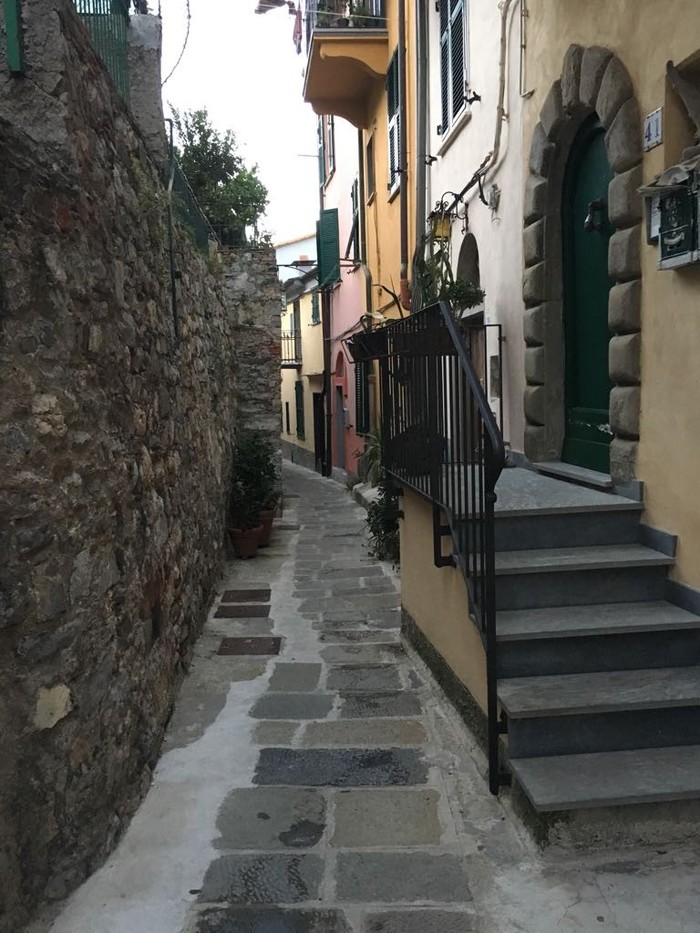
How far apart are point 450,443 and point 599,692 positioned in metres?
1.24

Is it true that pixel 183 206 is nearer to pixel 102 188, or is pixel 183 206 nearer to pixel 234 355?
pixel 102 188

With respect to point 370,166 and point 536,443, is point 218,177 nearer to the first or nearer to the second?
point 370,166

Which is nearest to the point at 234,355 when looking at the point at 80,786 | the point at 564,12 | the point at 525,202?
the point at 525,202

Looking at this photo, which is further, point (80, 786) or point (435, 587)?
point (435, 587)

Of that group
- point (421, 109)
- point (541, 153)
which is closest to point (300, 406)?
point (421, 109)

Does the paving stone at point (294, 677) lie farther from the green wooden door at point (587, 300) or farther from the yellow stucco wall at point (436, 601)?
the green wooden door at point (587, 300)

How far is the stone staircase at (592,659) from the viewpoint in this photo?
8.78 ft

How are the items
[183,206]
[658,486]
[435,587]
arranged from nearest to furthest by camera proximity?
1. [658,486]
2. [435,587]
3. [183,206]

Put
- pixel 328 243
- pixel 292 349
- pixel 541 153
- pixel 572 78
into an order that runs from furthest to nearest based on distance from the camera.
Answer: pixel 292 349
pixel 328 243
pixel 541 153
pixel 572 78

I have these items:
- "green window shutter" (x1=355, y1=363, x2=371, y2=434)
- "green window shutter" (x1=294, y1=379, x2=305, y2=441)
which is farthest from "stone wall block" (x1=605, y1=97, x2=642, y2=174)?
"green window shutter" (x1=294, y1=379, x2=305, y2=441)

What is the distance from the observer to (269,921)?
7.68ft

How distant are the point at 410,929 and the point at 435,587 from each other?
2.04 meters

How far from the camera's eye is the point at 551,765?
2.73 m

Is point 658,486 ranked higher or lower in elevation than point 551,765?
higher
